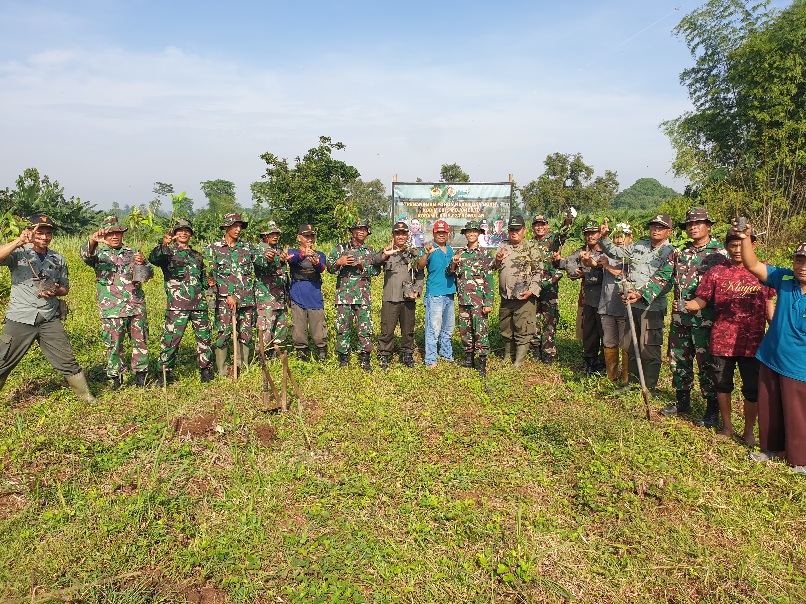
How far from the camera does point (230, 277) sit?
6996mm

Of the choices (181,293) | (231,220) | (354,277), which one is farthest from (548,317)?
(181,293)

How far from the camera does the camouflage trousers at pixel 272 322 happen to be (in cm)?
738

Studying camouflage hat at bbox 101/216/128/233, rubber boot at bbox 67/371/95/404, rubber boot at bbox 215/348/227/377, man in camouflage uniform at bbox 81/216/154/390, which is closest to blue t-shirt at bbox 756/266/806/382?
rubber boot at bbox 215/348/227/377

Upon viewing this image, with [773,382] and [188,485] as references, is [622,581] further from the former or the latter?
[188,485]

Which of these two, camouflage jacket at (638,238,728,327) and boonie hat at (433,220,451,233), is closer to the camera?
camouflage jacket at (638,238,728,327)

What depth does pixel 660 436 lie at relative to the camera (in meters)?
5.26

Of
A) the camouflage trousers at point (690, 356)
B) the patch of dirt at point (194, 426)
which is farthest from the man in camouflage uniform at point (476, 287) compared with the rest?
the patch of dirt at point (194, 426)

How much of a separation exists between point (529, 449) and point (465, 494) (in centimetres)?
109

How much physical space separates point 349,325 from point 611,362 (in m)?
3.81

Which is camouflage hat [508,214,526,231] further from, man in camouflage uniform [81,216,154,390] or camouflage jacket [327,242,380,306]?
man in camouflage uniform [81,216,154,390]

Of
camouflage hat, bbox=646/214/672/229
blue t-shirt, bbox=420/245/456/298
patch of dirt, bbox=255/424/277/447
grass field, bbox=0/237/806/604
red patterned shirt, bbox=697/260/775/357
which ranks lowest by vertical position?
grass field, bbox=0/237/806/604

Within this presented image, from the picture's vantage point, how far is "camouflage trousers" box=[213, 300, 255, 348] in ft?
23.2

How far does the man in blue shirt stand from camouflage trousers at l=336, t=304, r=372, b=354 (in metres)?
0.91

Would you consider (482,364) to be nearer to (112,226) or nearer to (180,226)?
(180,226)
